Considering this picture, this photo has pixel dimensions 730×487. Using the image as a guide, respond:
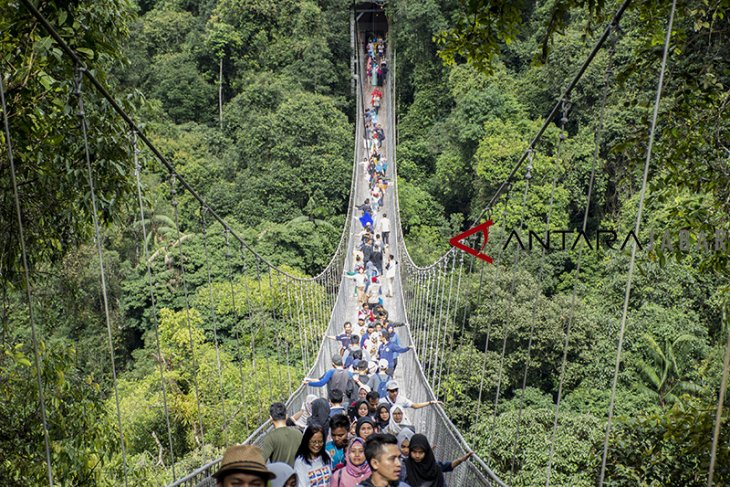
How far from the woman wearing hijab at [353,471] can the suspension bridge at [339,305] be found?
15.7 inches

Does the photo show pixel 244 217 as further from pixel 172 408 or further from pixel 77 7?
pixel 77 7

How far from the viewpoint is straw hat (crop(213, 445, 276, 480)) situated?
1.24 meters

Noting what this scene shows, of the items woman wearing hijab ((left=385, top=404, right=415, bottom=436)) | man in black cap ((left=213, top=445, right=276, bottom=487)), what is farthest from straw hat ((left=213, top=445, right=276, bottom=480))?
woman wearing hijab ((left=385, top=404, right=415, bottom=436))

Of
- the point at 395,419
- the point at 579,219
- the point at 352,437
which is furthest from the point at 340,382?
the point at 579,219

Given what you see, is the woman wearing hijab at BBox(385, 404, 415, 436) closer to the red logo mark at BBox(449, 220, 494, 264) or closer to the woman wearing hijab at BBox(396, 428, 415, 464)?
the woman wearing hijab at BBox(396, 428, 415, 464)

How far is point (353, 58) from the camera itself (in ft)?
67.2

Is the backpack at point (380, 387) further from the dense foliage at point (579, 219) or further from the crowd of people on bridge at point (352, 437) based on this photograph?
the dense foliage at point (579, 219)

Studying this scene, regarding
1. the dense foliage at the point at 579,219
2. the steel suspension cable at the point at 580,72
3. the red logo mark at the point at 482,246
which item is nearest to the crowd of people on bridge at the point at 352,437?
the dense foliage at the point at 579,219

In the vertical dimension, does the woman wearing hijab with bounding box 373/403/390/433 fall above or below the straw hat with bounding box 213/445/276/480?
below

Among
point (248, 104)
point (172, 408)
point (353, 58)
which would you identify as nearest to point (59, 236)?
point (172, 408)

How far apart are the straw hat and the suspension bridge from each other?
0.44 meters

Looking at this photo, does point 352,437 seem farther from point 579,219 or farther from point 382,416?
point 579,219

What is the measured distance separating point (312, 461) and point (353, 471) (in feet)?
0.46

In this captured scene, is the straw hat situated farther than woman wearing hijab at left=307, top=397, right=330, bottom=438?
No
